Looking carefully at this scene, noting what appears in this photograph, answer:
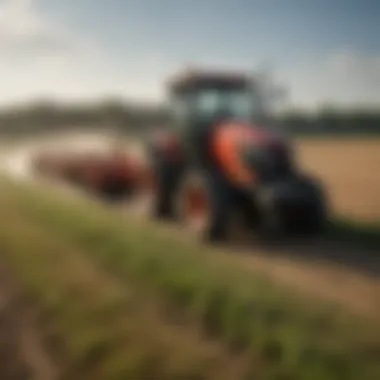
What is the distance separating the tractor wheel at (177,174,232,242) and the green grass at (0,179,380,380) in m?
0.15

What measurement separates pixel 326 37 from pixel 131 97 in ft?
1.87

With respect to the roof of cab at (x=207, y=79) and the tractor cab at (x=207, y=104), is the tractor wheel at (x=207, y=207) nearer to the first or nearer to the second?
the tractor cab at (x=207, y=104)

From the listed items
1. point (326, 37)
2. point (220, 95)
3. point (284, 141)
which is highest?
point (326, 37)

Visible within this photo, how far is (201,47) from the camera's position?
1691mm

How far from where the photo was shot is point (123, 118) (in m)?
1.83

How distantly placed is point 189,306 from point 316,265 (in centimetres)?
52

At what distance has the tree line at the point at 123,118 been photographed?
1.60 meters

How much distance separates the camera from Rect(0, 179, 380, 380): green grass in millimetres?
1388

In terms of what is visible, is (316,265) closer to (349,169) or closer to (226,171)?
(349,169)

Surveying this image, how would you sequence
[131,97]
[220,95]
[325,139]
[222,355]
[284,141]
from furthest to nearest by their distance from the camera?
[220,95] → [284,141] → [131,97] → [325,139] → [222,355]

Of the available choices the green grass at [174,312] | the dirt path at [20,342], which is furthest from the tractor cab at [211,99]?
the dirt path at [20,342]

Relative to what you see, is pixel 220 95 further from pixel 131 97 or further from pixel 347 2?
pixel 347 2

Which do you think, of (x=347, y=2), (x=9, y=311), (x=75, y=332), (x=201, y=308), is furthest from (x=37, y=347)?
(x=347, y=2)

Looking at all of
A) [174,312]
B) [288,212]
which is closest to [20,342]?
[174,312]
